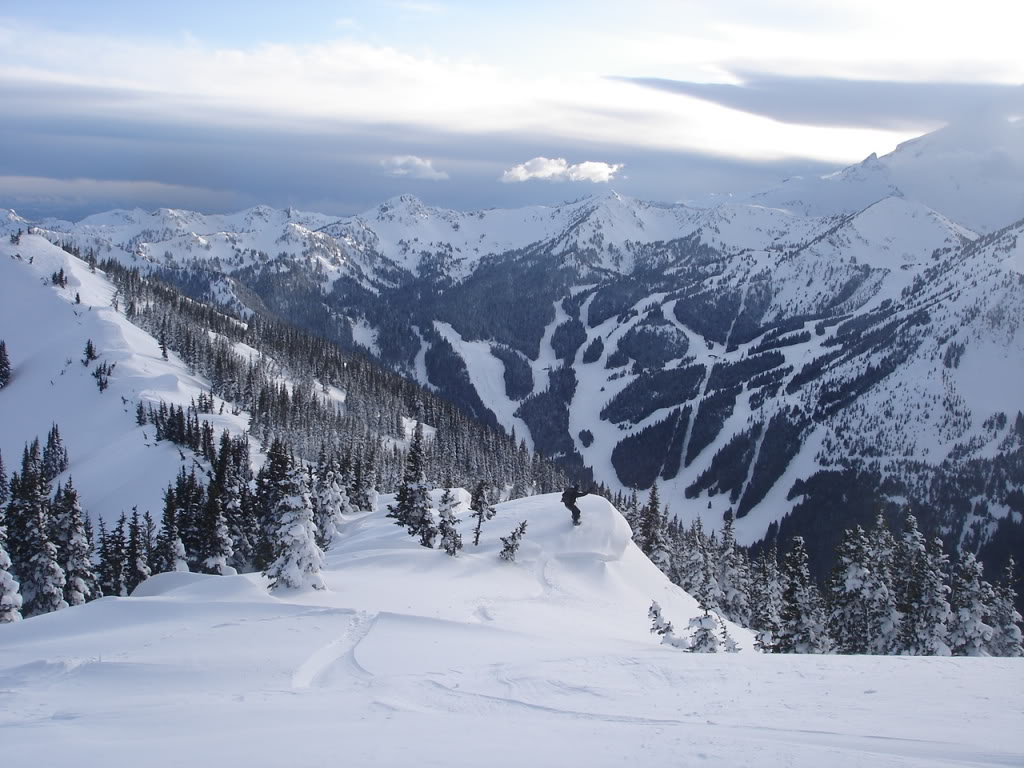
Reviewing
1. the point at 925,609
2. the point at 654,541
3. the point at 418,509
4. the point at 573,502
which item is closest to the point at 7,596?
the point at 418,509

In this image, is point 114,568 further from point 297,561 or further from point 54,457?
point 54,457

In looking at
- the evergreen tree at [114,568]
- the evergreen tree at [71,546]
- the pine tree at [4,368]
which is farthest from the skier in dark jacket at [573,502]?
the pine tree at [4,368]

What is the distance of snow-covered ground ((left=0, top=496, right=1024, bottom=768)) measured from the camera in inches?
529

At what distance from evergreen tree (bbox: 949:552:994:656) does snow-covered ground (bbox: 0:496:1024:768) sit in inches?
869

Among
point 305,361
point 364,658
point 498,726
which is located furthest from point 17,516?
point 305,361

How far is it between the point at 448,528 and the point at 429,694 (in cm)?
2792

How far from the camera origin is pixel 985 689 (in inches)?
683

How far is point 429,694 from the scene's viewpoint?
17875 mm

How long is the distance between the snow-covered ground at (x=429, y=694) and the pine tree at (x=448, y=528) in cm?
1342

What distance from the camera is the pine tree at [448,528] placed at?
148 feet

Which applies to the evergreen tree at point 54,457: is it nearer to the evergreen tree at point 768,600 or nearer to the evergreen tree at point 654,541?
the evergreen tree at point 654,541

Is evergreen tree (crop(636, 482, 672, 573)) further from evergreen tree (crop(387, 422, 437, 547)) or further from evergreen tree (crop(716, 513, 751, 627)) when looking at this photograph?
evergreen tree (crop(387, 422, 437, 547))

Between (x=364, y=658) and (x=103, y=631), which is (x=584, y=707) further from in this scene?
(x=103, y=631)

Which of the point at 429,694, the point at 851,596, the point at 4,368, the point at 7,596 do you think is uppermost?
the point at 429,694
